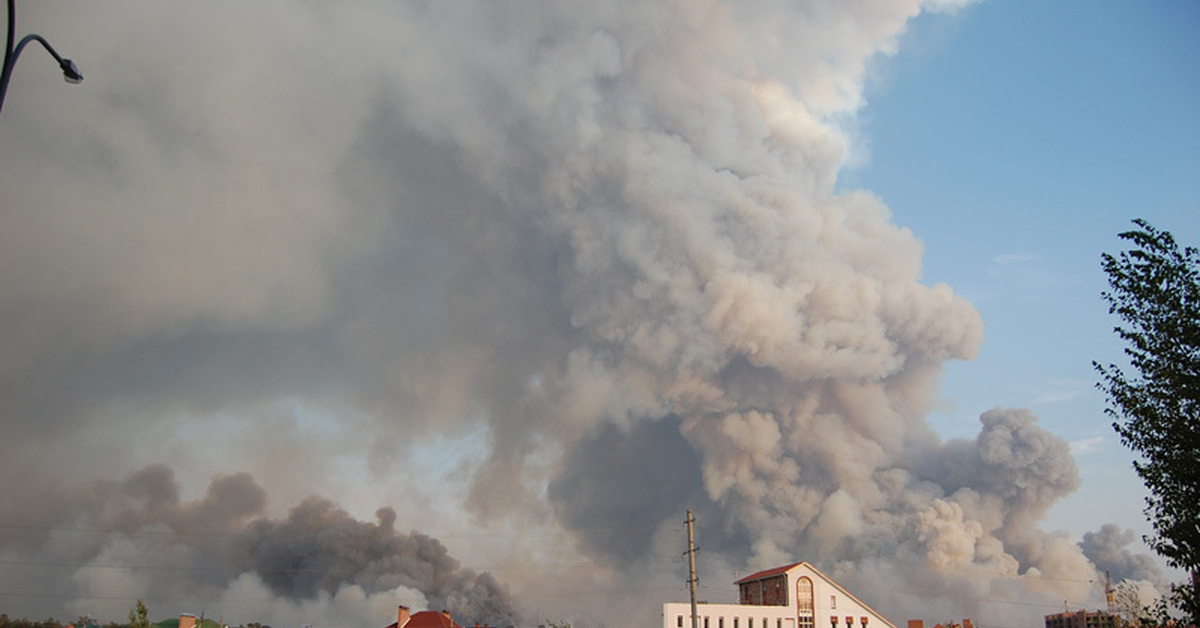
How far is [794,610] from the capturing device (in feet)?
299

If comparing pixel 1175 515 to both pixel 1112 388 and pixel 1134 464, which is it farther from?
pixel 1112 388

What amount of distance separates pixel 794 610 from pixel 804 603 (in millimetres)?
1335

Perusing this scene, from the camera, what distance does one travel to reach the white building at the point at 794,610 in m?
89.4

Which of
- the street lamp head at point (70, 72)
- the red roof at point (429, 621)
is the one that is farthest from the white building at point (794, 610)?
the street lamp head at point (70, 72)

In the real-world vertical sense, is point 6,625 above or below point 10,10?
below

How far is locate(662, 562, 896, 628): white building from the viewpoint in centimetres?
8938

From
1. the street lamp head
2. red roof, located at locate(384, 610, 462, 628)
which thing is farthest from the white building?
the street lamp head

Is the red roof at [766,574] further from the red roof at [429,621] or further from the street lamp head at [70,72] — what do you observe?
the street lamp head at [70,72]

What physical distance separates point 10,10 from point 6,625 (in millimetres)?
149810

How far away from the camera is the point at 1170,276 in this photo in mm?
29203

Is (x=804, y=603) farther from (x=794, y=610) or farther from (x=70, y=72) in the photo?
(x=70, y=72)

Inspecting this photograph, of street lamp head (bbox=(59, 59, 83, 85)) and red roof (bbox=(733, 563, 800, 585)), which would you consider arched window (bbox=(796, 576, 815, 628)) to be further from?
street lamp head (bbox=(59, 59, 83, 85))

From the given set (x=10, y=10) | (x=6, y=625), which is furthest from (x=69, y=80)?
(x=6, y=625)

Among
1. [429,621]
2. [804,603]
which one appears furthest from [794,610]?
[429,621]
